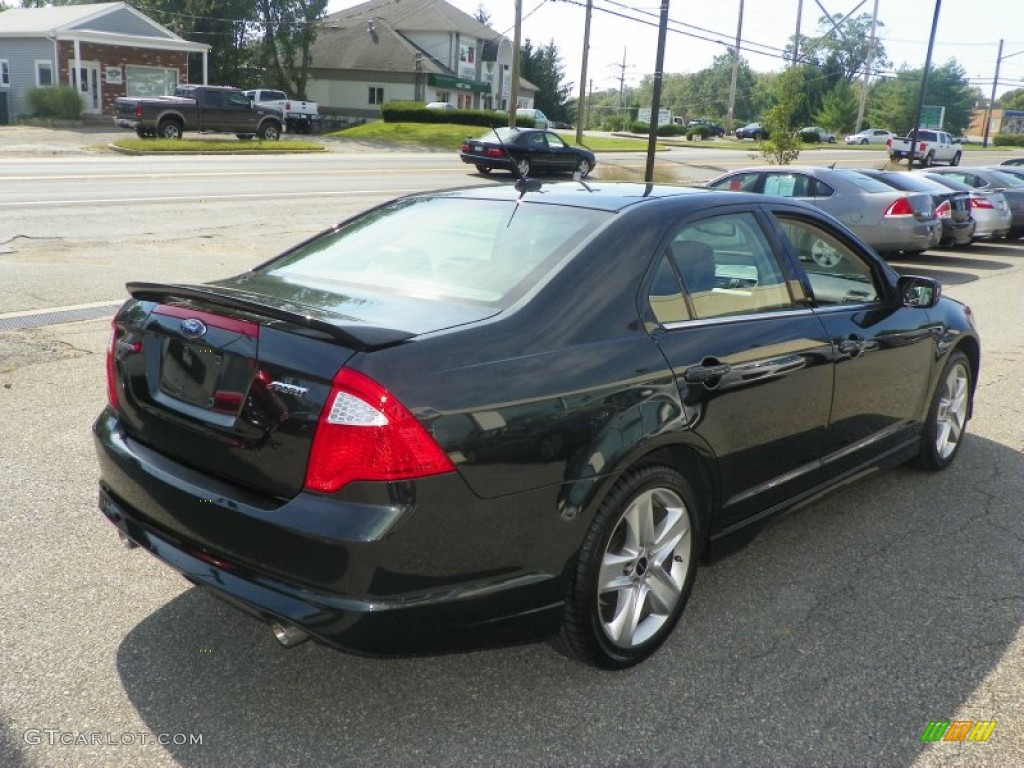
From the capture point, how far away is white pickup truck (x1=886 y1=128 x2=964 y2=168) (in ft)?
166

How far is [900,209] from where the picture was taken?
14.4 m

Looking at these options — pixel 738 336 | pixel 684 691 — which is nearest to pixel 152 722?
pixel 684 691

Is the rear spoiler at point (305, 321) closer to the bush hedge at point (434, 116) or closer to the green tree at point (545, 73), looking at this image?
the bush hedge at point (434, 116)

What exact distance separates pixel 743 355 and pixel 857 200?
11.9m

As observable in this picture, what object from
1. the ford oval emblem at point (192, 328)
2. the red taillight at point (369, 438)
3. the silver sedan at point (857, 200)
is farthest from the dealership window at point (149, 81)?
the red taillight at point (369, 438)

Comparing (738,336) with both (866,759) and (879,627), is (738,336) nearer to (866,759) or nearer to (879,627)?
(879,627)

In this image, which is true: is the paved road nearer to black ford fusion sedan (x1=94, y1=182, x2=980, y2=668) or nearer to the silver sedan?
black ford fusion sedan (x1=94, y1=182, x2=980, y2=668)

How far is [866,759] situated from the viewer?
2.80 metres

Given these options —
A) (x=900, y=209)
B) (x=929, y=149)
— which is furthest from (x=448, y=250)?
(x=929, y=149)

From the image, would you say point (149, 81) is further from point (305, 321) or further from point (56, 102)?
point (305, 321)

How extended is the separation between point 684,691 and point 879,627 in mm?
950

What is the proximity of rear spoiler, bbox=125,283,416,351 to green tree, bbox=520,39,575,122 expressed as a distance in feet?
270

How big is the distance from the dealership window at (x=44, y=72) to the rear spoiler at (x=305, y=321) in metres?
48.8

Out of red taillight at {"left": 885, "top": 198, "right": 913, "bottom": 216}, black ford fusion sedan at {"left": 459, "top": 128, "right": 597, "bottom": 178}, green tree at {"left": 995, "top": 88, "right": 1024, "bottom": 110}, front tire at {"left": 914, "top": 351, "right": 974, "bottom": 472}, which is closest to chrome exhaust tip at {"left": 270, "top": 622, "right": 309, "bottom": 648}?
front tire at {"left": 914, "top": 351, "right": 974, "bottom": 472}
